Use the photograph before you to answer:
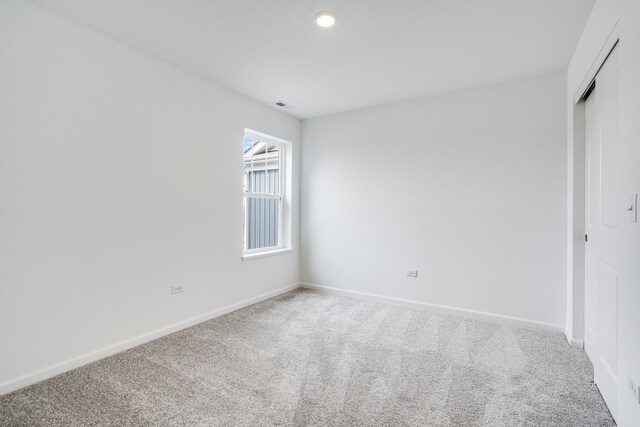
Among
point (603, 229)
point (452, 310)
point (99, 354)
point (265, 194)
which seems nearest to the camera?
point (603, 229)

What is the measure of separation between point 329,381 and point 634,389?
1564 mm

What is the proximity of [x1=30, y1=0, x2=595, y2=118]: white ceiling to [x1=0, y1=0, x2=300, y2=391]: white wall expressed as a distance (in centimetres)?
26

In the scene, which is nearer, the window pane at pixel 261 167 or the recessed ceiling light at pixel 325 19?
the recessed ceiling light at pixel 325 19

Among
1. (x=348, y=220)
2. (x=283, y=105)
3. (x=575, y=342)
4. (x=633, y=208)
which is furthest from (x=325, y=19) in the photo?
(x=575, y=342)

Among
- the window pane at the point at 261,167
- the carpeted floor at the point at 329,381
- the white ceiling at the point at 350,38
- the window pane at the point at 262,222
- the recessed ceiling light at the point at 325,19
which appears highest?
the white ceiling at the point at 350,38

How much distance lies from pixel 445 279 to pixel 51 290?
3.60 metres

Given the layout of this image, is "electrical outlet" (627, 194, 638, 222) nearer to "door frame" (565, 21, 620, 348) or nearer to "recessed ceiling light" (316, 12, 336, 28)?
"door frame" (565, 21, 620, 348)

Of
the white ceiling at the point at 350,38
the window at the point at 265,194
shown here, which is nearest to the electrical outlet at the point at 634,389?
the white ceiling at the point at 350,38

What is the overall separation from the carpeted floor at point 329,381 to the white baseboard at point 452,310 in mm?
127

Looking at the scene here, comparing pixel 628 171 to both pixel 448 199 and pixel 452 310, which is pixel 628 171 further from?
pixel 452 310

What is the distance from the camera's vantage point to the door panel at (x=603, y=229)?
192 centimetres

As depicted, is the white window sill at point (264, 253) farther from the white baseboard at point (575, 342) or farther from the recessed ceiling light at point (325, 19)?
the white baseboard at point (575, 342)

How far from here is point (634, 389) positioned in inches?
56.5

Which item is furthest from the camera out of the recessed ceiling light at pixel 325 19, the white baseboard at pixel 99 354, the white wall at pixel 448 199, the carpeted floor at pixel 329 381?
the white wall at pixel 448 199
